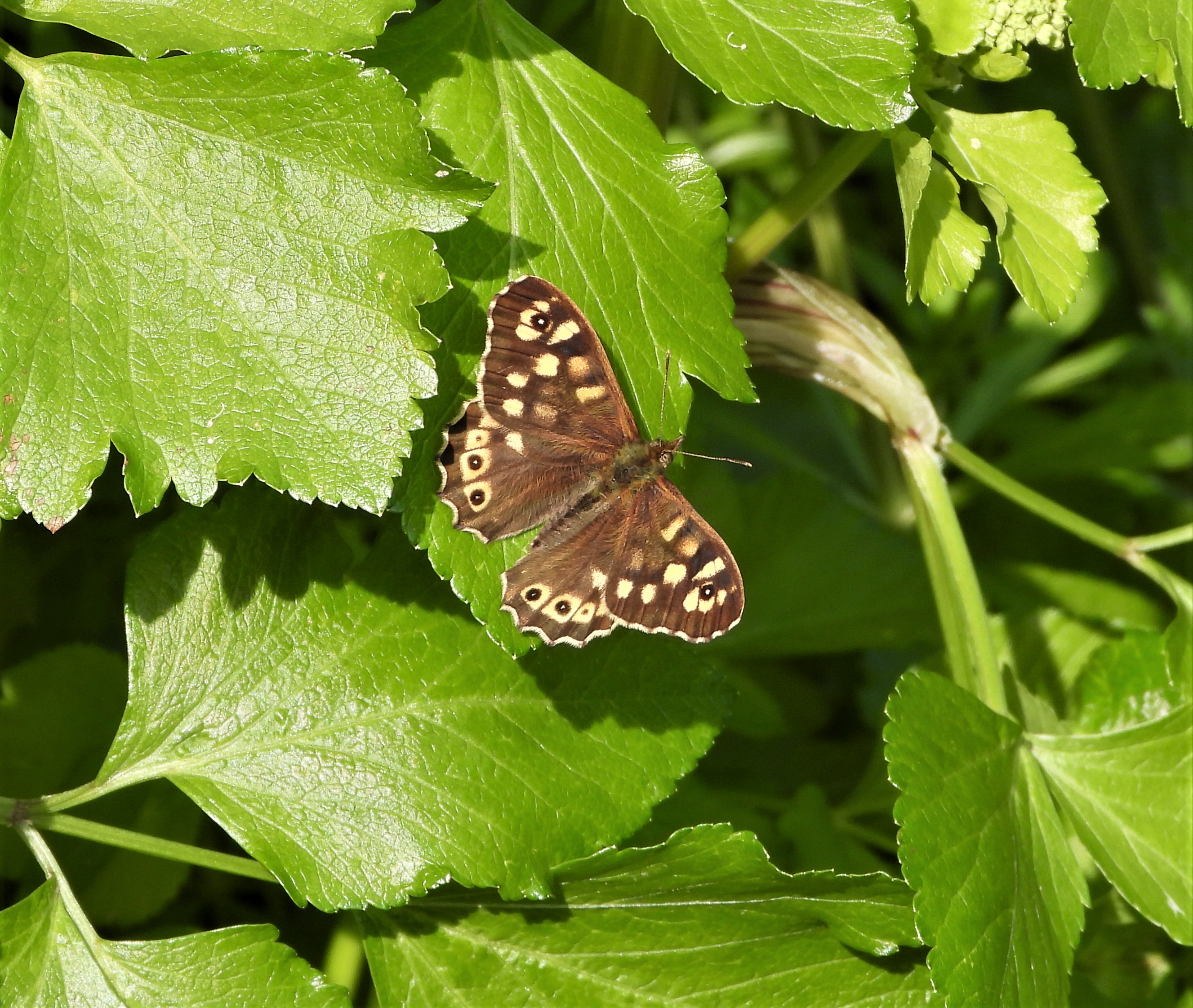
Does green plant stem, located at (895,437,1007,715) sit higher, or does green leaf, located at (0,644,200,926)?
green plant stem, located at (895,437,1007,715)

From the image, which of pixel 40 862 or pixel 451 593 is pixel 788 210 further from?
pixel 40 862

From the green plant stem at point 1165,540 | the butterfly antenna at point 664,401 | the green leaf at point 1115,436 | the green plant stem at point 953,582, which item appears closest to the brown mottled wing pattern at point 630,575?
the butterfly antenna at point 664,401

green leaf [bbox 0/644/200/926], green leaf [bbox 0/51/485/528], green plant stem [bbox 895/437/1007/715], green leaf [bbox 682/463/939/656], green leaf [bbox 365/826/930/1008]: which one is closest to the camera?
green leaf [bbox 0/51/485/528]

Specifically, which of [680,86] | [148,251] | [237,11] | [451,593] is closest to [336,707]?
[451,593]

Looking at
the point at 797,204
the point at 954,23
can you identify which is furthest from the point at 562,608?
the point at 954,23

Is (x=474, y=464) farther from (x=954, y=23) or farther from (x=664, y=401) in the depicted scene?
(x=954, y=23)

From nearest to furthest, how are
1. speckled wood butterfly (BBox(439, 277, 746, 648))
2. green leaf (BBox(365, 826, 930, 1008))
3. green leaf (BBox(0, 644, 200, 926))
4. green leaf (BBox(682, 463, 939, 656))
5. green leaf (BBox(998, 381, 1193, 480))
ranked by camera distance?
speckled wood butterfly (BBox(439, 277, 746, 648))
green leaf (BBox(365, 826, 930, 1008))
green leaf (BBox(0, 644, 200, 926))
green leaf (BBox(682, 463, 939, 656))
green leaf (BBox(998, 381, 1193, 480))

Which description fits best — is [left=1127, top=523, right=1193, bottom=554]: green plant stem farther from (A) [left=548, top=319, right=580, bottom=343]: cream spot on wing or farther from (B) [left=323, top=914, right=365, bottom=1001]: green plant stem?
(B) [left=323, top=914, right=365, bottom=1001]: green plant stem

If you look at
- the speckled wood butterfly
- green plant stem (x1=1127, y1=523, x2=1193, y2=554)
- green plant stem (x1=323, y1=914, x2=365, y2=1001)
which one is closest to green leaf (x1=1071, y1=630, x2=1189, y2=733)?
green plant stem (x1=1127, y1=523, x2=1193, y2=554)
